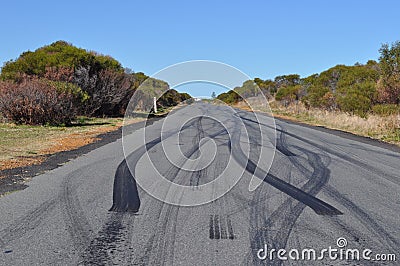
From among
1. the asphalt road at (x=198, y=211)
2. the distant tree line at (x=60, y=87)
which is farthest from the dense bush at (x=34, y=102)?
the asphalt road at (x=198, y=211)

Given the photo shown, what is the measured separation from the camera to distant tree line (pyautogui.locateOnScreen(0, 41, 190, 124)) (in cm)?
1995

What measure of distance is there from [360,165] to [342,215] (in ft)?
14.3

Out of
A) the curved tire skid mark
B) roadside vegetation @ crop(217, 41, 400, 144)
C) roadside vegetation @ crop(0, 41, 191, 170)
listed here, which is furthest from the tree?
the curved tire skid mark

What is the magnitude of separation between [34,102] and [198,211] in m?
17.1

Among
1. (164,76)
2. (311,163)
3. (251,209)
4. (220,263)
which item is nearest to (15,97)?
(164,76)

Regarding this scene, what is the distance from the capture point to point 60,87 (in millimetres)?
21609

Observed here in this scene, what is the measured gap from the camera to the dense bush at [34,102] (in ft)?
64.6

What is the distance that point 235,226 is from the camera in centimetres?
473

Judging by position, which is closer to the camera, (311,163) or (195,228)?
(195,228)

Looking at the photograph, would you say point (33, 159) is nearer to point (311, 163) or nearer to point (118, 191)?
point (118, 191)

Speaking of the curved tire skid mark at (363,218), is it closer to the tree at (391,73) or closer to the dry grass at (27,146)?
the dry grass at (27,146)

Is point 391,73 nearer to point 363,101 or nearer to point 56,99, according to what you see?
point 363,101

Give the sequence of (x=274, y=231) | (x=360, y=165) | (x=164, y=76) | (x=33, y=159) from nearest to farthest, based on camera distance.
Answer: (x=274, y=231) < (x=164, y=76) < (x=360, y=165) < (x=33, y=159)

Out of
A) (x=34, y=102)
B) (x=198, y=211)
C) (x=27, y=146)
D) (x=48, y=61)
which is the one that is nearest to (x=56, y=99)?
(x=34, y=102)
